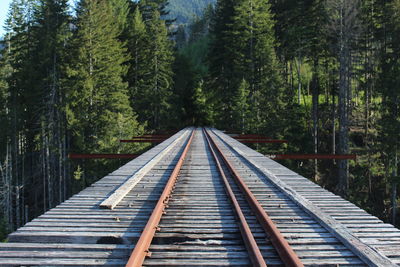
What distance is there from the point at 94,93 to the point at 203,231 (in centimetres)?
2785

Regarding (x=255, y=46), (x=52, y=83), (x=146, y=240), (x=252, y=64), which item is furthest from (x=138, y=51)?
→ (x=146, y=240)

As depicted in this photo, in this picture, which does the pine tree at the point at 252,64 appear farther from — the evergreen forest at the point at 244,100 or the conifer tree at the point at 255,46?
the evergreen forest at the point at 244,100

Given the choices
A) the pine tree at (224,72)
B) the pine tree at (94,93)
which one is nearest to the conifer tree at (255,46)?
the pine tree at (224,72)

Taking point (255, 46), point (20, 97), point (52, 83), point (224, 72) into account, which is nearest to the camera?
point (52, 83)

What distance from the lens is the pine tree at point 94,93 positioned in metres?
28.6

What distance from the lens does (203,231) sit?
4816 millimetres

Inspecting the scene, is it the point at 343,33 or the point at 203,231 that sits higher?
the point at 343,33

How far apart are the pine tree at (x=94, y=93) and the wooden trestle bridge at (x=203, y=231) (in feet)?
71.5

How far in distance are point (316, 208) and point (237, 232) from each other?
5.57 feet

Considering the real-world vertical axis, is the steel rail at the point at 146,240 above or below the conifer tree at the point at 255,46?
below

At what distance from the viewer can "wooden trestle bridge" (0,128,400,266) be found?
3.84 meters

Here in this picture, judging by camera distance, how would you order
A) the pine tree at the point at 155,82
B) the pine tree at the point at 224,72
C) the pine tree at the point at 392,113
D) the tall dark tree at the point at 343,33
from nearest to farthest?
1. the pine tree at the point at 392,113
2. the tall dark tree at the point at 343,33
3. the pine tree at the point at 224,72
4. the pine tree at the point at 155,82

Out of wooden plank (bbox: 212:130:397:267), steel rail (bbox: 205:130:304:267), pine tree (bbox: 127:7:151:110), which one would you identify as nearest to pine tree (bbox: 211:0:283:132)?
pine tree (bbox: 127:7:151:110)

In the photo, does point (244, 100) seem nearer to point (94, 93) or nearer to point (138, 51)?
point (94, 93)
